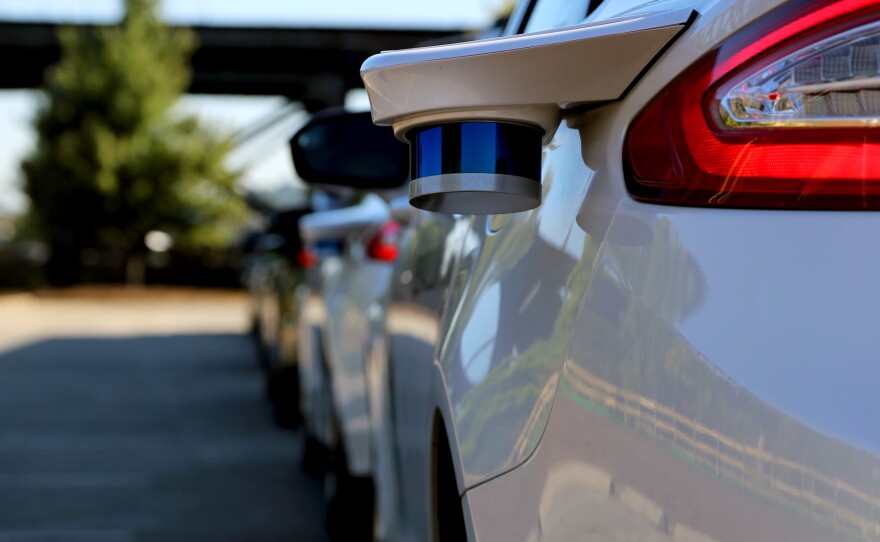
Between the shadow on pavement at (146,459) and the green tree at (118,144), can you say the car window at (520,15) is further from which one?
the green tree at (118,144)

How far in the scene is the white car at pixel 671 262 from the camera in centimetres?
112

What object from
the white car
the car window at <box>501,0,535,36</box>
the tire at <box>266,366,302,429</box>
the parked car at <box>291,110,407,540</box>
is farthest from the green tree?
the white car

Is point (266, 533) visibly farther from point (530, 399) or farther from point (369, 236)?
point (530, 399)

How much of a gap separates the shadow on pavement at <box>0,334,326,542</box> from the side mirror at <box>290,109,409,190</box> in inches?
106

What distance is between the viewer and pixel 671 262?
129 cm

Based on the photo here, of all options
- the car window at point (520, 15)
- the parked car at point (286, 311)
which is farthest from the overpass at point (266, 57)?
the car window at point (520, 15)

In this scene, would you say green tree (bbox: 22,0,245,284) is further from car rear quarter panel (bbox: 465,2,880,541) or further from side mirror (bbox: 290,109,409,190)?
car rear quarter panel (bbox: 465,2,880,541)

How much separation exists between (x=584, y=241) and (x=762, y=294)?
34 centimetres

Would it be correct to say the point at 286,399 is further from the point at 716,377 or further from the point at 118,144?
the point at 118,144

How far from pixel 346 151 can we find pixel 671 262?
6.24 feet

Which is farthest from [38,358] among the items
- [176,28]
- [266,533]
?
[176,28]

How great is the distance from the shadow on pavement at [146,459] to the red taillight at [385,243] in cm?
146

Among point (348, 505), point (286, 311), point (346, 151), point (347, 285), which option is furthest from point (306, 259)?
point (346, 151)

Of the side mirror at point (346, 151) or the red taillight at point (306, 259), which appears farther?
the red taillight at point (306, 259)
